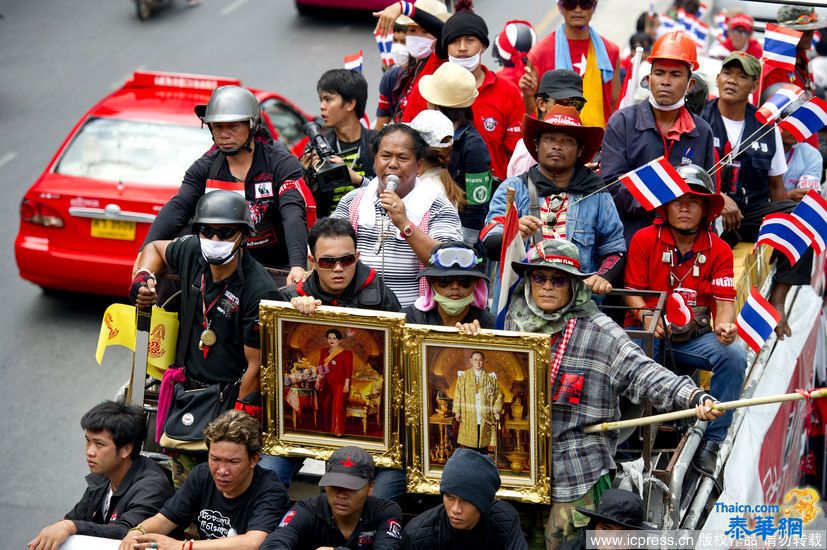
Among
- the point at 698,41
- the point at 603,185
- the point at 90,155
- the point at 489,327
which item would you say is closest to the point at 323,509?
the point at 489,327

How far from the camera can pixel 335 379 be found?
726 centimetres

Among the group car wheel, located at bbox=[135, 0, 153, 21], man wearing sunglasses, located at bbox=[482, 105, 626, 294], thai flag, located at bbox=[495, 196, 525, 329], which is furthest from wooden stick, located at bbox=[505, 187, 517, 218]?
car wheel, located at bbox=[135, 0, 153, 21]

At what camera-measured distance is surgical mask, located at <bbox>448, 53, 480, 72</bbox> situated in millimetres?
9664

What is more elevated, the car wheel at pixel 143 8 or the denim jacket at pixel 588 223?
the car wheel at pixel 143 8

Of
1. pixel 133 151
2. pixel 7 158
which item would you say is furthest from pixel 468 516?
pixel 7 158

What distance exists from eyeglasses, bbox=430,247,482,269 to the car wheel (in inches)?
668

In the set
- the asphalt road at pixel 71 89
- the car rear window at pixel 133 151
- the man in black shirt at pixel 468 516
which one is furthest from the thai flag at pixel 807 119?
the asphalt road at pixel 71 89

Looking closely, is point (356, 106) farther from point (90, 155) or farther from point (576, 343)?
point (90, 155)

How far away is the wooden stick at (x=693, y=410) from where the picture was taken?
245 inches

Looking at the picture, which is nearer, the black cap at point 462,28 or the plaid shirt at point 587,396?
the plaid shirt at point 587,396

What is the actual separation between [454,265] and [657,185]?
1.59m

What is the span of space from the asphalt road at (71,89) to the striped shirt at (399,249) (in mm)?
3949

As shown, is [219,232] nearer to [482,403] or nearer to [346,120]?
[482,403]

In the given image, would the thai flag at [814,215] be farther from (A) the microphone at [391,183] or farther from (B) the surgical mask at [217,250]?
(B) the surgical mask at [217,250]
